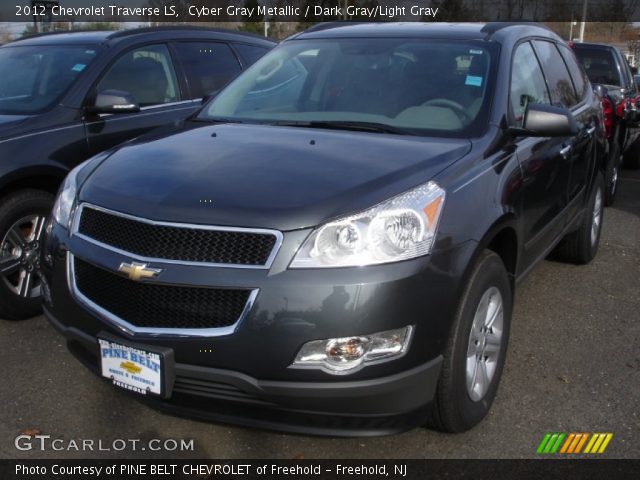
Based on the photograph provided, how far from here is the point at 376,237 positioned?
258 centimetres

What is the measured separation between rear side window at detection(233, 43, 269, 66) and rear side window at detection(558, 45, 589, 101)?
2628 millimetres

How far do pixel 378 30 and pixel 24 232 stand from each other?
2537 millimetres

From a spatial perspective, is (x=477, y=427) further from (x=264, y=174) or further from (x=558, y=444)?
(x=264, y=174)

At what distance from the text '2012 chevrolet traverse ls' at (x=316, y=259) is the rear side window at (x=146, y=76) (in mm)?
1764

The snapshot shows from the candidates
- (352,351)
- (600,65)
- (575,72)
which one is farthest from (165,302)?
(600,65)

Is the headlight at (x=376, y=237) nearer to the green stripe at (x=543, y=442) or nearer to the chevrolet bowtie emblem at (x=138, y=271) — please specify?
the chevrolet bowtie emblem at (x=138, y=271)

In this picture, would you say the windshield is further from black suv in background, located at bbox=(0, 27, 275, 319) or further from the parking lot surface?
the parking lot surface

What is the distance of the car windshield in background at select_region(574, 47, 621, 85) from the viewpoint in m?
10.5

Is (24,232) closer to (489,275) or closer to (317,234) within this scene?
(317,234)

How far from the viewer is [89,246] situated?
9.39ft

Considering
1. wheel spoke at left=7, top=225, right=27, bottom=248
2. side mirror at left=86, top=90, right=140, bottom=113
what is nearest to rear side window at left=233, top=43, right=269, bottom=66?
side mirror at left=86, top=90, right=140, bottom=113

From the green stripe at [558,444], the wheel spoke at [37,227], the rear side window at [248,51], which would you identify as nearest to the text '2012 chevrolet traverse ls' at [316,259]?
the green stripe at [558,444]

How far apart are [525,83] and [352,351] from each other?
88.4 inches
